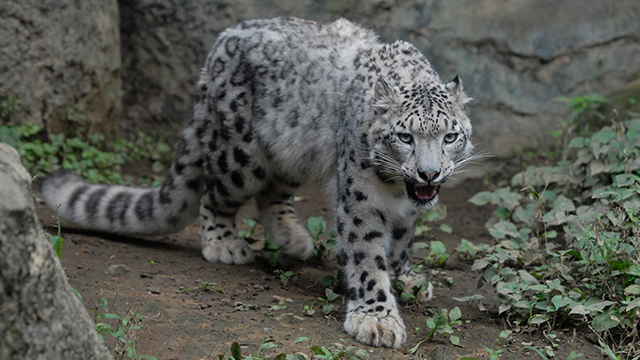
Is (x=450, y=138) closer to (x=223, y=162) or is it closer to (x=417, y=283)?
(x=417, y=283)

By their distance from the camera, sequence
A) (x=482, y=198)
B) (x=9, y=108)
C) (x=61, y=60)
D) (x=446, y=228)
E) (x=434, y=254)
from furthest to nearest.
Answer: (x=61, y=60), (x=9, y=108), (x=446, y=228), (x=482, y=198), (x=434, y=254)

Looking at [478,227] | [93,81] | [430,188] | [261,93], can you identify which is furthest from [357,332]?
[93,81]

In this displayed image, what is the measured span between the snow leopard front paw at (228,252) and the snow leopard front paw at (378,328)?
1.62 meters

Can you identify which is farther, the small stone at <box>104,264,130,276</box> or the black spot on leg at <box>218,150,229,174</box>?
the black spot on leg at <box>218,150,229,174</box>

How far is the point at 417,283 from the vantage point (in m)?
4.55

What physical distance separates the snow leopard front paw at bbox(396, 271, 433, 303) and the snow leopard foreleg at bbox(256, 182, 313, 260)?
37.6 inches

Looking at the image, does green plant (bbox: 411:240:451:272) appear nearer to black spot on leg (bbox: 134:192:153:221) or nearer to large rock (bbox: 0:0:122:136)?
black spot on leg (bbox: 134:192:153:221)

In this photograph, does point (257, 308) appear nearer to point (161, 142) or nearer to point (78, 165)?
point (78, 165)

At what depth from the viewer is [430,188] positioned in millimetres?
4000

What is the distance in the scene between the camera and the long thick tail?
5.49m

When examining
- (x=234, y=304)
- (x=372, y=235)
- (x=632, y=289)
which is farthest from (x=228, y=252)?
(x=632, y=289)

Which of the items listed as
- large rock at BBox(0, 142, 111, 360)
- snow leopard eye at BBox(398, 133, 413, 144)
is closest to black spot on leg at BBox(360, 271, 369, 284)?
snow leopard eye at BBox(398, 133, 413, 144)

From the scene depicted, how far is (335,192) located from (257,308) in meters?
1.01

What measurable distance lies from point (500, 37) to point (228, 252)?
461cm
